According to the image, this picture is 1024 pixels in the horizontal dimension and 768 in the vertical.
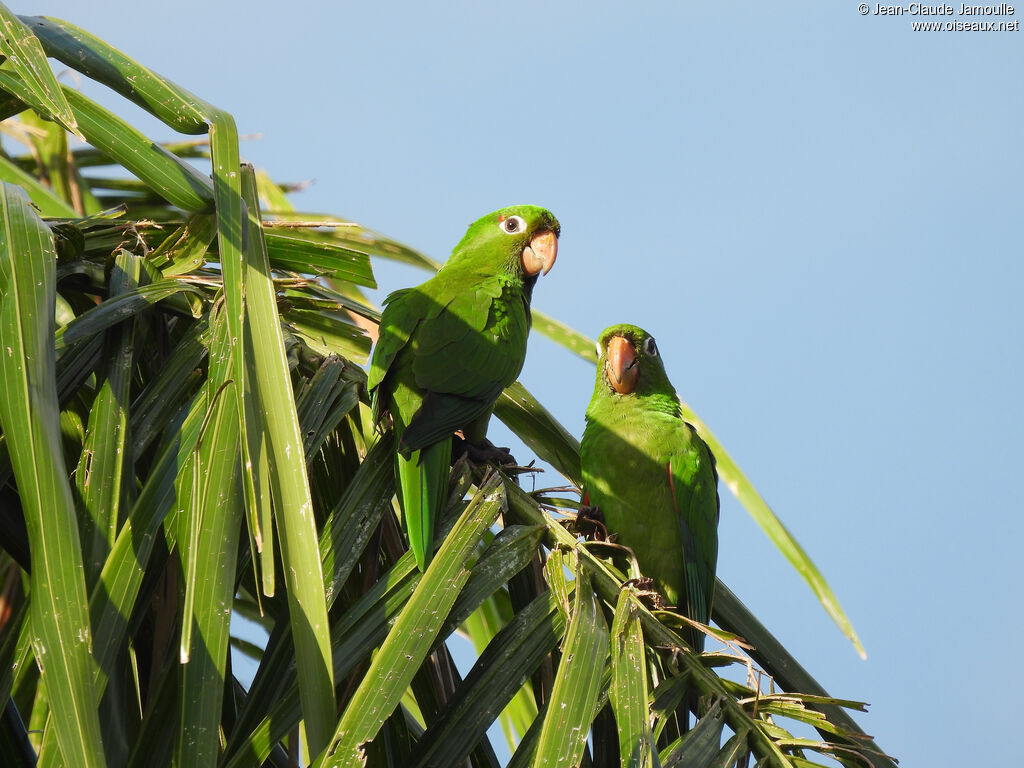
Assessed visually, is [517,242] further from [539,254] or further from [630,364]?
[630,364]

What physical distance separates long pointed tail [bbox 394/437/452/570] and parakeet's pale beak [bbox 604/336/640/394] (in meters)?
1.23

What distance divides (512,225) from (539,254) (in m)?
0.12

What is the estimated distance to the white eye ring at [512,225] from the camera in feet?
9.72

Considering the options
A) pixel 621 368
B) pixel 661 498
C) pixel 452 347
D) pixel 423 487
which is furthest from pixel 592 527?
pixel 423 487

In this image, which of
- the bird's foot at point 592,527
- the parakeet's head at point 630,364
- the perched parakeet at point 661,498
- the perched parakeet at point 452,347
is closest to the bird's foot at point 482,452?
the perched parakeet at point 452,347

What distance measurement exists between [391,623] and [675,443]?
1610 millimetres

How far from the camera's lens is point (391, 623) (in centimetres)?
149

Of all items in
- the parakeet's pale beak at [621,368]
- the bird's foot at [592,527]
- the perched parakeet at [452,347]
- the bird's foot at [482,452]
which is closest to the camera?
the perched parakeet at [452,347]

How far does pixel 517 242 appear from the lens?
2941 millimetres

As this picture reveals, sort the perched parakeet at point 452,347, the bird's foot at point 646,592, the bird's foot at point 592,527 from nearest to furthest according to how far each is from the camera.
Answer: the bird's foot at point 646,592 → the perched parakeet at point 452,347 → the bird's foot at point 592,527

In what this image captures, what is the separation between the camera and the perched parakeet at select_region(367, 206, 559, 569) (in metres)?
1.88

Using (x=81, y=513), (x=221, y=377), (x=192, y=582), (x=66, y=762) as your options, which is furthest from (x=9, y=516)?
(x=66, y=762)

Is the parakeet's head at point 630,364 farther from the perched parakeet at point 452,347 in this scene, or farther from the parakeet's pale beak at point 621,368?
the perched parakeet at point 452,347

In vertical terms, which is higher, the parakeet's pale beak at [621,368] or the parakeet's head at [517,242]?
the parakeet's head at [517,242]
